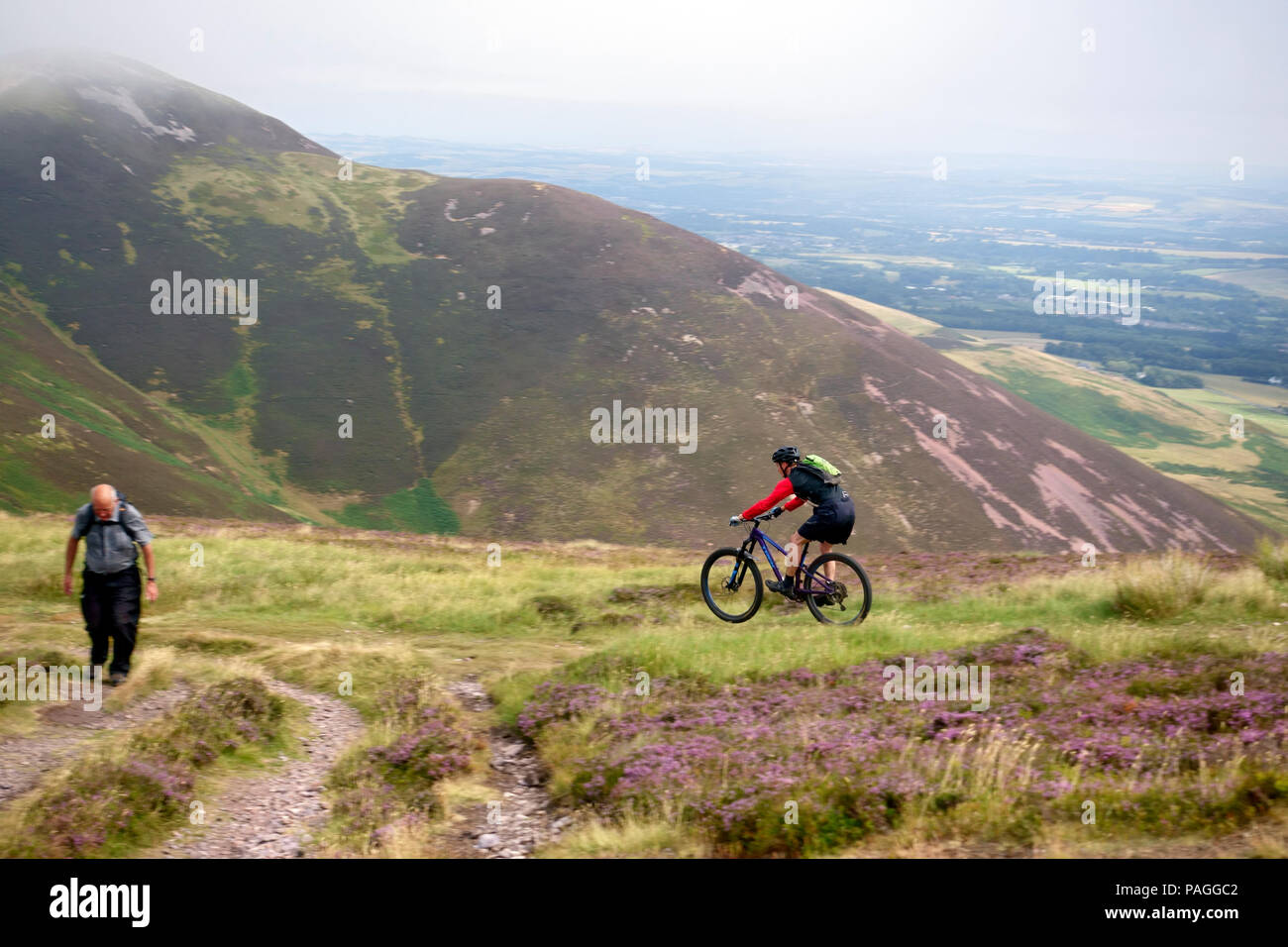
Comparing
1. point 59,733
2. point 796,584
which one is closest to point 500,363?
point 796,584

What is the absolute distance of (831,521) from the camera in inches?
561

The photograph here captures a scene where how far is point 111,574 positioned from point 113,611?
51 cm

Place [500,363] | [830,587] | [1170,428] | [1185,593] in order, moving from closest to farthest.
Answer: [830,587] < [1185,593] < [500,363] < [1170,428]

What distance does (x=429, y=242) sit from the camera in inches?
4200

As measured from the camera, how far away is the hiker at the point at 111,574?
11.5 metres

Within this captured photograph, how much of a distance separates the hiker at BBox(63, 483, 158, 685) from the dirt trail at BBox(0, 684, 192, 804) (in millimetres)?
684

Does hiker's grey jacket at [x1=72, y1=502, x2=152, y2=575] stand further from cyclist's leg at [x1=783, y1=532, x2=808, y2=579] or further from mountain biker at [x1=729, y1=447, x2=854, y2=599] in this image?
cyclist's leg at [x1=783, y1=532, x2=808, y2=579]

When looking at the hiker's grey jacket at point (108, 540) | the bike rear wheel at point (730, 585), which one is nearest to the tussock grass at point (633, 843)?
the hiker's grey jacket at point (108, 540)

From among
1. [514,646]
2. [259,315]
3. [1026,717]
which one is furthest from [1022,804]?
[259,315]

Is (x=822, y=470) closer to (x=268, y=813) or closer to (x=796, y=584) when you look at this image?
(x=796, y=584)

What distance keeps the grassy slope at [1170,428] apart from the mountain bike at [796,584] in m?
128

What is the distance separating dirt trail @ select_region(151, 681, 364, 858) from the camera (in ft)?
27.1

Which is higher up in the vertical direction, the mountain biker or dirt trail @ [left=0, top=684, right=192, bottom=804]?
the mountain biker

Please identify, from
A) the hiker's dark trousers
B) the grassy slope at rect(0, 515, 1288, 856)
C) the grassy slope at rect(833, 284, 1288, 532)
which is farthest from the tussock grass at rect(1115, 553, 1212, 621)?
the grassy slope at rect(833, 284, 1288, 532)
